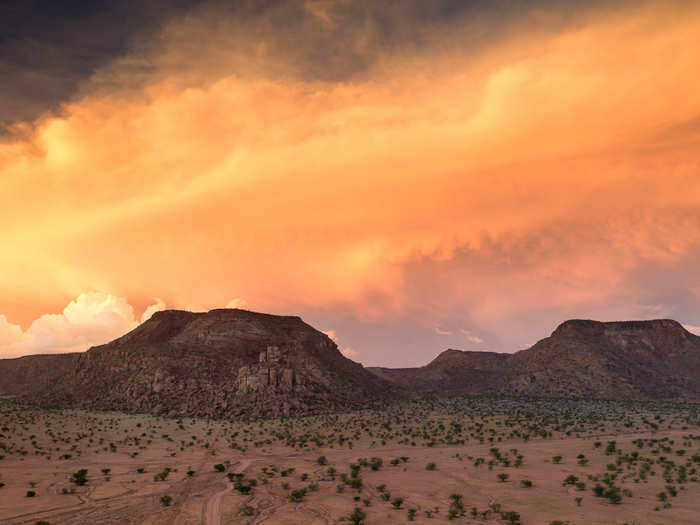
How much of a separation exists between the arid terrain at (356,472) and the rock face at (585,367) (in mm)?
61143

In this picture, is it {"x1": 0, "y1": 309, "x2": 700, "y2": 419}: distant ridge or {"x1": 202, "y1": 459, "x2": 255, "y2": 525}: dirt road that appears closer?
{"x1": 202, "y1": 459, "x2": 255, "y2": 525}: dirt road

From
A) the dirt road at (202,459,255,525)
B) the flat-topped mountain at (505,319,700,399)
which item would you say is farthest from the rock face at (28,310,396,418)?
the dirt road at (202,459,255,525)

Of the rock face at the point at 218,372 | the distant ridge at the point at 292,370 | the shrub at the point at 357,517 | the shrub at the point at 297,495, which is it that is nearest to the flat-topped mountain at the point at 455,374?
the distant ridge at the point at 292,370

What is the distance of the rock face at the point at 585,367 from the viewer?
117 metres

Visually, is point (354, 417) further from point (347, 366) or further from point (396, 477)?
point (347, 366)

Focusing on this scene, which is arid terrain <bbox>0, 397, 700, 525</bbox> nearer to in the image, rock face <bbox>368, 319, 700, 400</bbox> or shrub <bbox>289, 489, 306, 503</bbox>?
shrub <bbox>289, 489, 306, 503</bbox>

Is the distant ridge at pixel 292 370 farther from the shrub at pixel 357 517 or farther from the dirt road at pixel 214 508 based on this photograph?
the shrub at pixel 357 517

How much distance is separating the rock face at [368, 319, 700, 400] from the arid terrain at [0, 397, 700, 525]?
6114 centimetres

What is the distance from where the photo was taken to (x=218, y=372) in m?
89.5

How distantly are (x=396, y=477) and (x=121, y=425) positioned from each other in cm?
4522

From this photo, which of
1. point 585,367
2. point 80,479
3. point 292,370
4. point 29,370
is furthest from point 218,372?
point 29,370

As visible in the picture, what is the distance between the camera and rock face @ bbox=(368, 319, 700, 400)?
385 ft

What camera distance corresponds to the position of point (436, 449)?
4284cm

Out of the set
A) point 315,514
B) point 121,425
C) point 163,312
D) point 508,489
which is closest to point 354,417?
point 121,425
